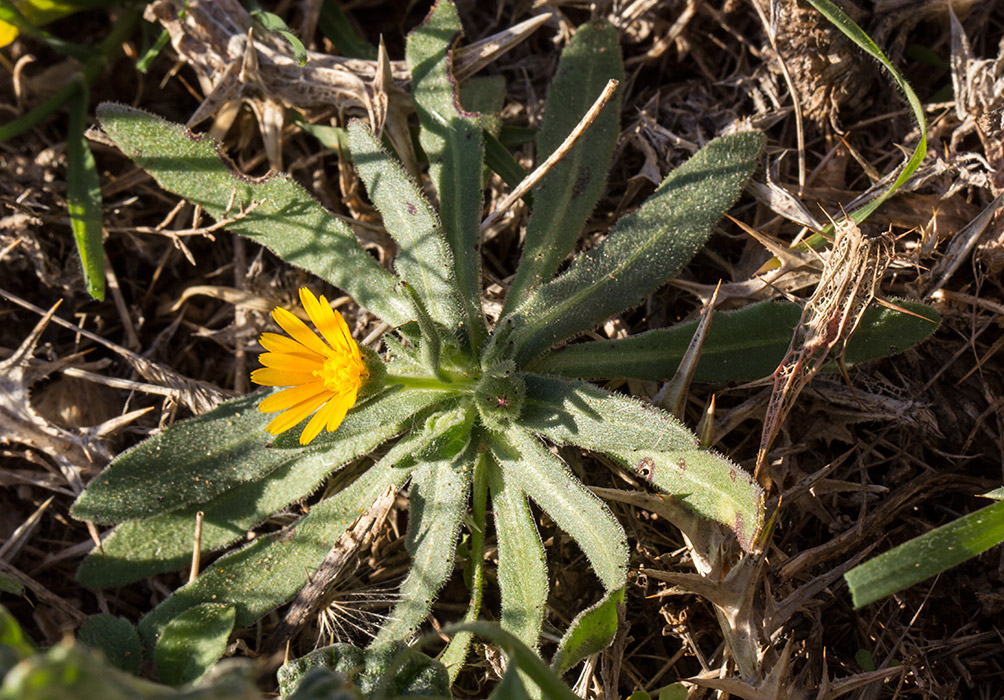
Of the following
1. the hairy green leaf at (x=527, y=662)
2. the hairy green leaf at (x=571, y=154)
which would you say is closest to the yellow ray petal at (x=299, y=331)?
the hairy green leaf at (x=571, y=154)

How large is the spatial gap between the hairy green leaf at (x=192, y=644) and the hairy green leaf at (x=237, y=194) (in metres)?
1.24

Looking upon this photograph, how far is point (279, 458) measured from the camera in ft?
9.87

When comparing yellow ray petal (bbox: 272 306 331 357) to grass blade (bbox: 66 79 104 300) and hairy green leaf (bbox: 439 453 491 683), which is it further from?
grass blade (bbox: 66 79 104 300)

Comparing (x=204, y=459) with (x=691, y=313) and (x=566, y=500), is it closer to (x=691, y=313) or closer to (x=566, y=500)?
(x=566, y=500)

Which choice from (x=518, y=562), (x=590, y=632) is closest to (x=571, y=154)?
(x=518, y=562)

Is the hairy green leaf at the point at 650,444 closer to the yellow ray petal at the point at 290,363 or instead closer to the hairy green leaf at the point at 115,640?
the yellow ray petal at the point at 290,363

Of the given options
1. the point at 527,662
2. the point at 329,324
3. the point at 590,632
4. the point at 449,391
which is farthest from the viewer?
the point at 449,391

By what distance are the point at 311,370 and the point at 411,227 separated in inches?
25.5

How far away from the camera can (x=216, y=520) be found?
120 inches

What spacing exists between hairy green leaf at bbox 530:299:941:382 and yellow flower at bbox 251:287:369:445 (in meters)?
0.67

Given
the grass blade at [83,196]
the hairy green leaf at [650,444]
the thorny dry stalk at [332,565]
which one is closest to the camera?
the hairy green leaf at [650,444]

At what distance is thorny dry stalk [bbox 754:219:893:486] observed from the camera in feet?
8.28

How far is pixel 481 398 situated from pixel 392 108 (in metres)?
1.42

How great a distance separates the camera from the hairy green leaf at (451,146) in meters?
2.98
